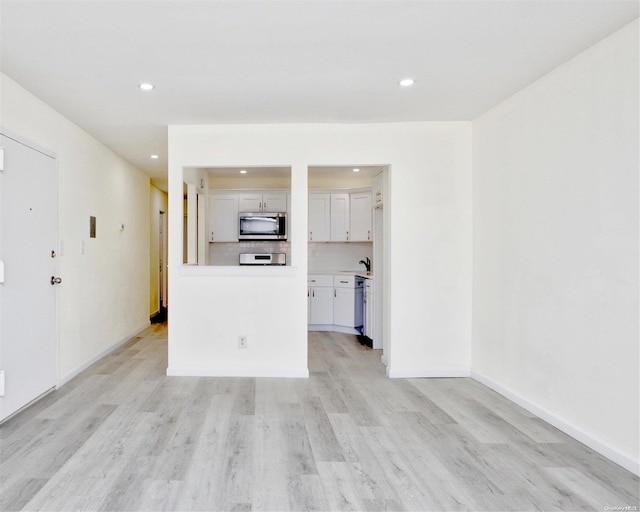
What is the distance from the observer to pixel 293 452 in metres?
2.12

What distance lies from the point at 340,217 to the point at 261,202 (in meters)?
1.21

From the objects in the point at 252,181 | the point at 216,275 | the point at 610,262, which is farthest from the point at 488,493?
the point at 252,181

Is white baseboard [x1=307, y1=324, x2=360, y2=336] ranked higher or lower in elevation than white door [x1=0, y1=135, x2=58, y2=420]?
lower

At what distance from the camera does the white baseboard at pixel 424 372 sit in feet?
11.3

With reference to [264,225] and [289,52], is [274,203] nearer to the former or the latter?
[264,225]

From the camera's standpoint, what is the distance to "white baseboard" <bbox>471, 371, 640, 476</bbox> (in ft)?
6.45

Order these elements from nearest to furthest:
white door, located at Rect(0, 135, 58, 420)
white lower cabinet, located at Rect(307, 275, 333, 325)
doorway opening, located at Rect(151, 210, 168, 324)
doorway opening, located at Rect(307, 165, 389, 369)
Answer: white door, located at Rect(0, 135, 58, 420) → doorway opening, located at Rect(307, 165, 389, 369) → white lower cabinet, located at Rect(307, 275, 333, 325) → doorway opening, located at Rect(151, 210, 168, 324)

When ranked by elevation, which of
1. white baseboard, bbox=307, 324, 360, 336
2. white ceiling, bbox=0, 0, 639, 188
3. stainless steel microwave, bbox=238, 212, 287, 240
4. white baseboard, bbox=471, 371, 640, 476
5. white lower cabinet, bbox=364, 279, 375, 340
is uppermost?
white ceiling, bbox=0, 0, 639, 188

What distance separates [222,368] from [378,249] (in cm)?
207

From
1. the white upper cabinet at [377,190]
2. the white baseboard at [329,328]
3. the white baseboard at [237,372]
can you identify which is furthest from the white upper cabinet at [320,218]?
the white baseboard at [237,372]

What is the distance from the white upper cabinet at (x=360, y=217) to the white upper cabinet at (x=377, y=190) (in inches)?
49.9

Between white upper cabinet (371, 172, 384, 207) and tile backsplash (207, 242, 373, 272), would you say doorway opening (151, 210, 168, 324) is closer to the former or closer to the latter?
tile backsplash (207, 242, 373, 272)

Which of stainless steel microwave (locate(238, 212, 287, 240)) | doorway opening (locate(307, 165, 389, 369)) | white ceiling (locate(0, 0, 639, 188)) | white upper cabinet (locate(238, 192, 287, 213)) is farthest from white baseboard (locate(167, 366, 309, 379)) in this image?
white upper cabinet (locate(238, 192, 287, 213))

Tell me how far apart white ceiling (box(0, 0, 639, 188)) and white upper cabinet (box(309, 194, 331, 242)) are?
8.21 ft
